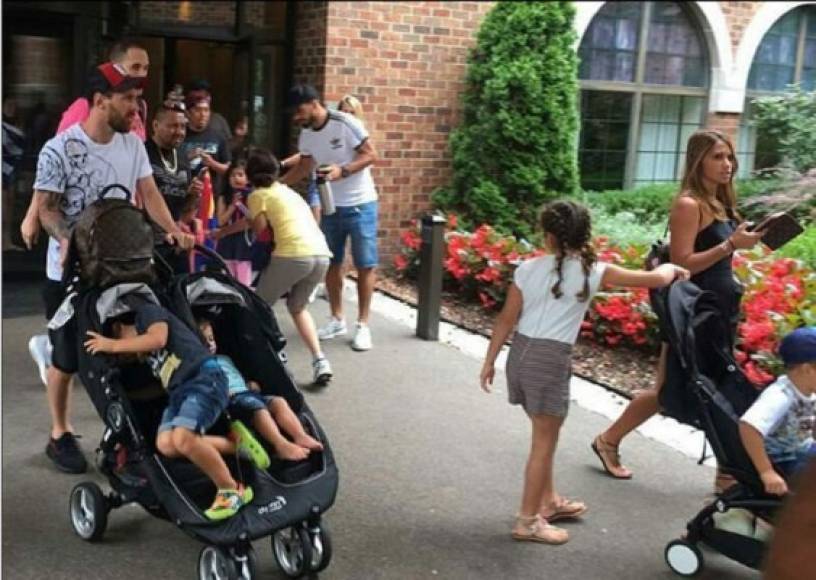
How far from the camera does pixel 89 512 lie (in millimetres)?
3754

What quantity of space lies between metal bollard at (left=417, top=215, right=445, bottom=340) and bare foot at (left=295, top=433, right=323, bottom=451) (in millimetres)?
3630

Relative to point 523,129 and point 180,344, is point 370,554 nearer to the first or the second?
point 180,344

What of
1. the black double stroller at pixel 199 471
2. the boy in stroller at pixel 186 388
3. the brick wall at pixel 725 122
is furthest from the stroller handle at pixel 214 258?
the brick wall at pixel 725 122

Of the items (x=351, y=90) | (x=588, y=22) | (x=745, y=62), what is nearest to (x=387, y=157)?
(x=351, y=90)

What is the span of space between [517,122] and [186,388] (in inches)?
258

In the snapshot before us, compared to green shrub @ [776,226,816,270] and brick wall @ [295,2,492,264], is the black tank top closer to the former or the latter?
green shrub @ [776,226,816,270]

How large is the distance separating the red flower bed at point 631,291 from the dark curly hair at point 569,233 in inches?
76.9

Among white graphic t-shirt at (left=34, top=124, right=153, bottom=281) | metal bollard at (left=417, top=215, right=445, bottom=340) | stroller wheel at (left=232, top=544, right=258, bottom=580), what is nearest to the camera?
stroller wheel at (left=232, top=544, right=258, bottom=580)

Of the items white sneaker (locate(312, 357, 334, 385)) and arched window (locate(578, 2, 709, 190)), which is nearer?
white sneaker (locate(312, 357, 334, 385))

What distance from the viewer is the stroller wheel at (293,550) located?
3.44 metres

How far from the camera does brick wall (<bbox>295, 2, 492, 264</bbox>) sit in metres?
9.21

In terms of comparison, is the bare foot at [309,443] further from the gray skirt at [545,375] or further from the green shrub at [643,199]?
the green shrub at [643,199]

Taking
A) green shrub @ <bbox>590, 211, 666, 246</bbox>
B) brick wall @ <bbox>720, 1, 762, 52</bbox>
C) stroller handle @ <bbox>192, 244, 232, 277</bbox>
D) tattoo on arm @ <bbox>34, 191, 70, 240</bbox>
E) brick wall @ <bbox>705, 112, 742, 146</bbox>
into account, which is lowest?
green shrub @ <bbox>590, 211, 666, 246</bbox>

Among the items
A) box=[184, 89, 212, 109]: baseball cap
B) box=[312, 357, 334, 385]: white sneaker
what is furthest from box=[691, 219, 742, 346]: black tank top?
box=[184, 89, 212, 109]: baseball cap
